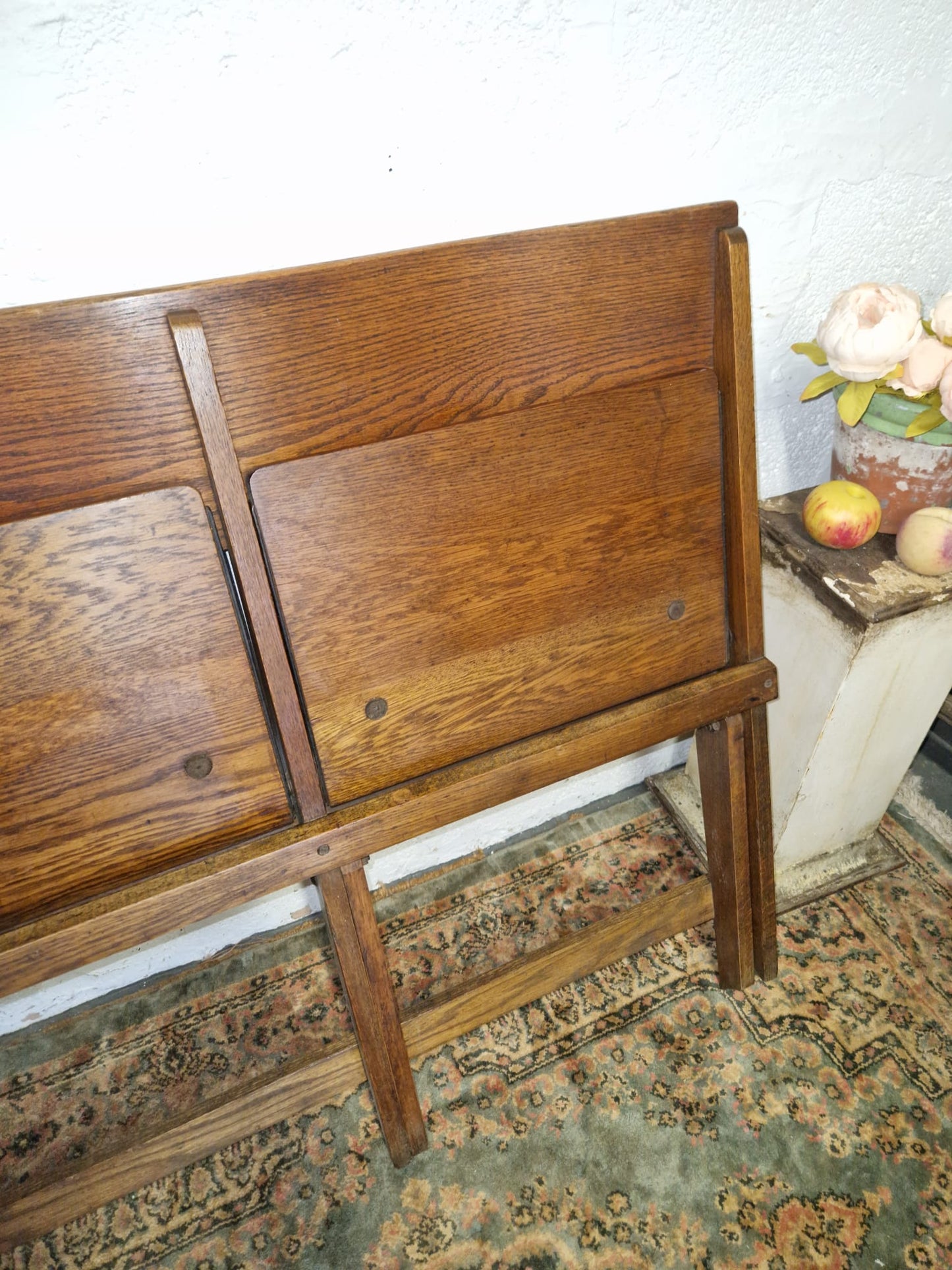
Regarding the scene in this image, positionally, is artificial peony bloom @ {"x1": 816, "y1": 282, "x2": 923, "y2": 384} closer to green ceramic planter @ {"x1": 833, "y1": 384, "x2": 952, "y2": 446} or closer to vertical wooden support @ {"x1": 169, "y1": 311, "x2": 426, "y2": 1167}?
green ceramic planter @ {"x1": 833, "y1": 384, "x2": 952, "y2": 446}

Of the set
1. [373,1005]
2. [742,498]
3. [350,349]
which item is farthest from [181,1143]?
[742,498]

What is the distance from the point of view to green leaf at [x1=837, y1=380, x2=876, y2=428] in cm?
146

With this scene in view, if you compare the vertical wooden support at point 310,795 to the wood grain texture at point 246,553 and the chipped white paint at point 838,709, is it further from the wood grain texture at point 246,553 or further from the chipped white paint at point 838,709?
the chipped white paint at point 838,709

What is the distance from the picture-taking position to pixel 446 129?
47.5 inches

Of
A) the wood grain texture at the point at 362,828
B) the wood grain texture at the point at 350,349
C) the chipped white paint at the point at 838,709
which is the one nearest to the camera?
the wood grain texture at the point at 350,349

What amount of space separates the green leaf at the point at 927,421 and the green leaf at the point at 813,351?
21 centimetres

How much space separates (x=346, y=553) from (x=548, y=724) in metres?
0.42

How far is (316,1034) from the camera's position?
1.74 m

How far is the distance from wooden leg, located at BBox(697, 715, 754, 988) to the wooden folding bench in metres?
0.13

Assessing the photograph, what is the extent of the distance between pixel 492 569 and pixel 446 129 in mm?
665

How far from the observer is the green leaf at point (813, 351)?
5.08 feet

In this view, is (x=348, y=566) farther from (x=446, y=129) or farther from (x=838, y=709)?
(x=838, y=709)

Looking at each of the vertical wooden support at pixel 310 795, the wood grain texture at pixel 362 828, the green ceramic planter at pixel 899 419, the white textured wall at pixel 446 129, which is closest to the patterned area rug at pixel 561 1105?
the vertical wooden support at pixel 310 795


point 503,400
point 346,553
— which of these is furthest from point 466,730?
point 503,400
